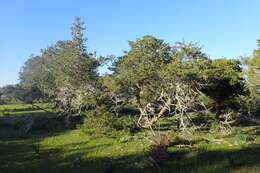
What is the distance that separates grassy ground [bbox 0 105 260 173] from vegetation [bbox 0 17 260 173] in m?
0.03

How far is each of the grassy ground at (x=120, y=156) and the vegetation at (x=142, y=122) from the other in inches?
1.4

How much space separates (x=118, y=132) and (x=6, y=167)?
6167mm

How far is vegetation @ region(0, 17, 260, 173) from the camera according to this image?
24.6ft

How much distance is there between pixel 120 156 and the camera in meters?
8.39

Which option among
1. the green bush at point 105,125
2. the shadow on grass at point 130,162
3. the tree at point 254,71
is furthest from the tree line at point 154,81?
the shadow on grass at point 130,162

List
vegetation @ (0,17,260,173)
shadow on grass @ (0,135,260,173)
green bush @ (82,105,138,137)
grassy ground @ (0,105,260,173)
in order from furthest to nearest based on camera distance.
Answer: green bush @ (82,105,138,137)
vegetation @ (0,17,260,173)
grassy ground @ (0,105,260,173)
shadow on grass @ (0,135,260,173)

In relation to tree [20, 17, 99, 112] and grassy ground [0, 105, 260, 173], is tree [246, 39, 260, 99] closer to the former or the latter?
grassy ground [0, 105, 260, 173]

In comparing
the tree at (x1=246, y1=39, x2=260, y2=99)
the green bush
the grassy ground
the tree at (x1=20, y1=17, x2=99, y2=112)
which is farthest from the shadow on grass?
the tree at (x1=246, y1=39, x2=260, y2=99)

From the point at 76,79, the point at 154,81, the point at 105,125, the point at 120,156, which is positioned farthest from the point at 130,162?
the point at 76,79

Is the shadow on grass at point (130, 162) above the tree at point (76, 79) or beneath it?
beneath

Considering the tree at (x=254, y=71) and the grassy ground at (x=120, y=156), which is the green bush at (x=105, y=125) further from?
the tree at (x=254, y=71)

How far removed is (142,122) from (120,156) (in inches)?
249

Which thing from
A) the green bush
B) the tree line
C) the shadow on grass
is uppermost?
the tree line

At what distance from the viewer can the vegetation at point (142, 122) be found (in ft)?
24.6
